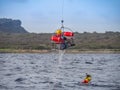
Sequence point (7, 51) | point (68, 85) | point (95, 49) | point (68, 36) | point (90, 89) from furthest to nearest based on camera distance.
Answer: point (95, 49) < point (7, 51) < point (68, 85) < point (90, 89) < point (68, 36)

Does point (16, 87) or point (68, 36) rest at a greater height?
point (68, 36)

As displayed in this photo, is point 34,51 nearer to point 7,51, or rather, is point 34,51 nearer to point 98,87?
point 7,51

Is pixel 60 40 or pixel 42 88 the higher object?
pixel 60 40

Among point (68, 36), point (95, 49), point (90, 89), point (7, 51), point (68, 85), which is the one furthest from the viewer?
point (95, 49)

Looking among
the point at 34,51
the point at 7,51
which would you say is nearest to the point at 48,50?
the point at 34,51

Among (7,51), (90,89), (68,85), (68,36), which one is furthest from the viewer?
(7,51)

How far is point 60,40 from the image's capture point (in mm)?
34531

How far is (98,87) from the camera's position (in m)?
40.6

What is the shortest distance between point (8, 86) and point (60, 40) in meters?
10.9

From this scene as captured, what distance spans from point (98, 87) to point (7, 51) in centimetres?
13305

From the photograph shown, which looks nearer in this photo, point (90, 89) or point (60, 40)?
point (60, 40)

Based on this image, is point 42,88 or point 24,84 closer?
point 42,88

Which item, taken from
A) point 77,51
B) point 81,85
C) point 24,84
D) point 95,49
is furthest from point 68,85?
point 95,49

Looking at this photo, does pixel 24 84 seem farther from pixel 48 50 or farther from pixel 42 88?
pixel 48 50
